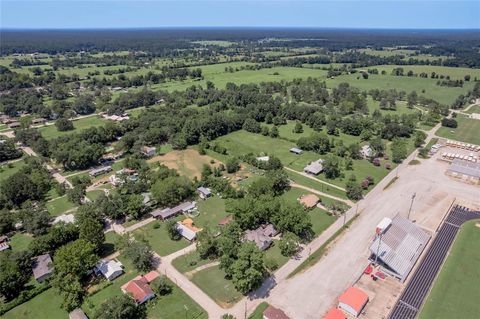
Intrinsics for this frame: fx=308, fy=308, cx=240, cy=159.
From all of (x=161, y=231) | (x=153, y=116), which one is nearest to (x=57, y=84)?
(x=153, y=116)

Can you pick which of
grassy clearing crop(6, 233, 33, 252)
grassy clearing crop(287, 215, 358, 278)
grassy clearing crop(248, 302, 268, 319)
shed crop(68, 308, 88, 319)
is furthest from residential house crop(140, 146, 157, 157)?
grassy clearing crop(248, 302, 268, 319)

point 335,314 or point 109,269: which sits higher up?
point 109,269

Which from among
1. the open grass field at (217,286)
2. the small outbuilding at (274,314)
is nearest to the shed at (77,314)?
the open grass field at (217,286)

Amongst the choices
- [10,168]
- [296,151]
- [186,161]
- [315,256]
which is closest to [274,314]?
[315,256]

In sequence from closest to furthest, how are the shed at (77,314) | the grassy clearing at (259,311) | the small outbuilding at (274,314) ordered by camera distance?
the small outbuilding at (274,314) → the shed at (77,314) → the grassy clearing at (259,311)

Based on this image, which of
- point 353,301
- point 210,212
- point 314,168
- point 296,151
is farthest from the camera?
point 296,151

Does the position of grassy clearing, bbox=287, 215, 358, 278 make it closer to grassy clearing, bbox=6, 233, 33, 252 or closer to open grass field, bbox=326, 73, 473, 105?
grassy clearing, bbox=6, 233, 33, 252

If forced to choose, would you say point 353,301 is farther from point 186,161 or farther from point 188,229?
point 186,161

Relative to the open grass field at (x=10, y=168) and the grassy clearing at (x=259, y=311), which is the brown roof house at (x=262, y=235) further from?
the open grass field at (x=10, y=168)
